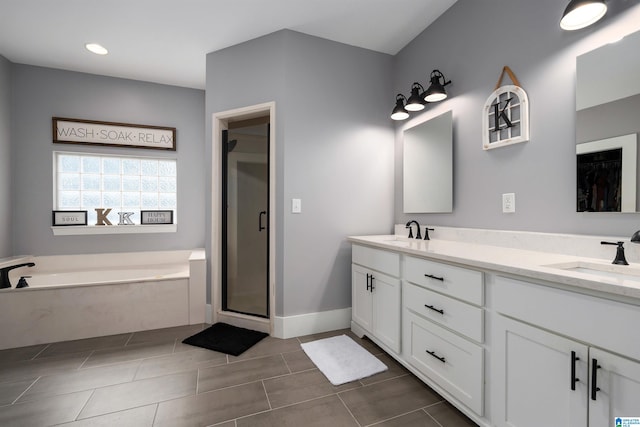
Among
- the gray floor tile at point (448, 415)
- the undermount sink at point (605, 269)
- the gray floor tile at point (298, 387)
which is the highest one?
the undermount sink at point (605, 269)

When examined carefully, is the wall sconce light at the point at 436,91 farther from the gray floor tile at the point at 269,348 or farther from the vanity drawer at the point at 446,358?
the gray floor tile at the point at 269,348

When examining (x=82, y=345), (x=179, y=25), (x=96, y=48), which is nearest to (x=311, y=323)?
(x=82, y=345)

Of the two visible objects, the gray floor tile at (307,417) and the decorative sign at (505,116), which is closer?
the gray floor tile at (307,417)

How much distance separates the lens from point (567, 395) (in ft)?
3.39

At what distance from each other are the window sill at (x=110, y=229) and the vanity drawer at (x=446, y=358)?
3.12m

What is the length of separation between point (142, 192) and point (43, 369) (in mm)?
2224

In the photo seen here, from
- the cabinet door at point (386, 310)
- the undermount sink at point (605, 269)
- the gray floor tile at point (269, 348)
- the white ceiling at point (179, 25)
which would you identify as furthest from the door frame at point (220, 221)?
the undermount sink at point (605, 269)

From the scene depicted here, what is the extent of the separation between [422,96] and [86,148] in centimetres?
376

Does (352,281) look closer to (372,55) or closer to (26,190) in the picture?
(372,55)

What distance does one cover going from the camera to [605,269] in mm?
1265

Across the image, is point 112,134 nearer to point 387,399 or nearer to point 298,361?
point 298,361

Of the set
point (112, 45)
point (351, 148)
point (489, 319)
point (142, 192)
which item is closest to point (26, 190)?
point (142, 192)

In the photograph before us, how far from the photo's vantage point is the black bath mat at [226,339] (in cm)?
233

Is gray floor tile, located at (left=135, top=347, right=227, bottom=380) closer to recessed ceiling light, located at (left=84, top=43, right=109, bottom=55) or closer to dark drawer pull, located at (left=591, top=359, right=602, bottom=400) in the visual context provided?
dark drawer pull, located at (left=591, top=359, right=602, bottom=400)
